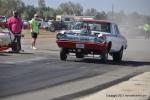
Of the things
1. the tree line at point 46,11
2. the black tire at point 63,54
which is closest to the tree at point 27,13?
the tree line at point 46,11

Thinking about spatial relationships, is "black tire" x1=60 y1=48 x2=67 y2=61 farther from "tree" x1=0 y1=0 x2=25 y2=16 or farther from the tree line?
"tree" x1=0 y1=0 x2=25 y2=16

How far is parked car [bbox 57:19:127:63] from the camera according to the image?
20.5 m

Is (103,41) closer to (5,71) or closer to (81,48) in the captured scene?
(81,48)

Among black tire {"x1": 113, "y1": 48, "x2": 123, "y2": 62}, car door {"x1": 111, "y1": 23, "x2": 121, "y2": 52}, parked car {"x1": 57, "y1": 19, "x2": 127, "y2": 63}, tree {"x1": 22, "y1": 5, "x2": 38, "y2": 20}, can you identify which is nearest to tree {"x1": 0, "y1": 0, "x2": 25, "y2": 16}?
tree {"x1": 22, "y1": 5, "x2": 38, "y2": 20}

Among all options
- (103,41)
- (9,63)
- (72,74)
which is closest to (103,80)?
(72,74)

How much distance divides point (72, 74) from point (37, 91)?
13.1ft

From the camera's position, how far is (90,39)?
20.5 m

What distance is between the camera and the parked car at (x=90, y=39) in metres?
20.5

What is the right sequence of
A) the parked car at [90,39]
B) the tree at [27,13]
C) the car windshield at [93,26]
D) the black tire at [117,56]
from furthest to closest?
1. the tree at [27,13]
2. the black tire at [117,56]
3. the car windshield at [93,26]
4. the parked car at [90,39]

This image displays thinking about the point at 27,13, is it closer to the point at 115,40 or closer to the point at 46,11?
the point at 46,11

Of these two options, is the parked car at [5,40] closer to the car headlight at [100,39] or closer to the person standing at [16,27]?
the person standing at [16,27]

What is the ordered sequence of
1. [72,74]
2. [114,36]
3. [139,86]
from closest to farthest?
1. [139,86]
2. [72,74]
3. [114,36]

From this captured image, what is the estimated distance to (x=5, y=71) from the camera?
15.5 meters

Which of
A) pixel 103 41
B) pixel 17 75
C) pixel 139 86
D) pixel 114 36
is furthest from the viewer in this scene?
pixel 114 36
